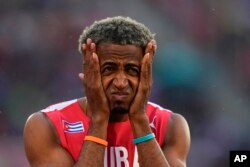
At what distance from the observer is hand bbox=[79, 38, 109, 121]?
3.98m

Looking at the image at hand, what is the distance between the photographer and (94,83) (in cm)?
399

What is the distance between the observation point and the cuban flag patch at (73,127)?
4230 mm

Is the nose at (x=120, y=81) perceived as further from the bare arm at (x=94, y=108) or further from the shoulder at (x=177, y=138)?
the shoulder at (x=177, y=138)

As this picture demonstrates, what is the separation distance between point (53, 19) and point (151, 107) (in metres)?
4.54

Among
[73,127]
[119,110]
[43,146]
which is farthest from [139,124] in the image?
[43,146]

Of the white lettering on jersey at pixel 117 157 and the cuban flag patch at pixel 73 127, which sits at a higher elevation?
the cuban flag patch at pixel 73 127

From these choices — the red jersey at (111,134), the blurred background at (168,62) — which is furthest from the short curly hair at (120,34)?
the blurred background at (168,62)

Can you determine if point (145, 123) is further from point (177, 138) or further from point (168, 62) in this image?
point (168, 62)

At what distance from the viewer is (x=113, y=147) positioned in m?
4.26

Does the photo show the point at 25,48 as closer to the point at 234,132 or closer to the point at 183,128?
the point at 234,132

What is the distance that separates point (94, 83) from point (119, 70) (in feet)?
0.54

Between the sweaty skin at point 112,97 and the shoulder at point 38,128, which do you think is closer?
the sweaty skin at point 112,97

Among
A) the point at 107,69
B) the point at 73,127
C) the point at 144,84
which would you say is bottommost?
the point at 73,127

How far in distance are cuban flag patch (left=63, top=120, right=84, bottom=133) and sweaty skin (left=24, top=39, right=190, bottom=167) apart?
0.42 feet
